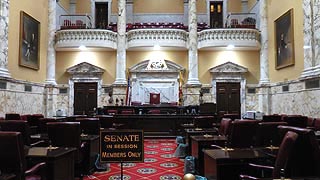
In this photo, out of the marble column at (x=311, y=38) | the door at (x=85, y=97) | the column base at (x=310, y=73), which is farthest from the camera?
the door at (x=85, y=97)

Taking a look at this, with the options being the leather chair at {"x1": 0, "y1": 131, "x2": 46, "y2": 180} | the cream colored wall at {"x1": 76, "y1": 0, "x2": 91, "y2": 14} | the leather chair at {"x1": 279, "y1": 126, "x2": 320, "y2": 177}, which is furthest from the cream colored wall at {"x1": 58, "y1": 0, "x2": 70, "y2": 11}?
the leather chair at {"x1": 279, "y1": 126, "x2": 320, "y2": 177}

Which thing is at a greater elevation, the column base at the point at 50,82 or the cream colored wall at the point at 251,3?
the cream colored wall at the point at 251,3

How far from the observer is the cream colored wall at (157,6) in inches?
687

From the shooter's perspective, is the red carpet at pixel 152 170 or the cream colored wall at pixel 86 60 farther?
the cream colored wall at pixel 86 60

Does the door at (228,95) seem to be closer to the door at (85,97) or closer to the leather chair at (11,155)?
the door at (85,97)

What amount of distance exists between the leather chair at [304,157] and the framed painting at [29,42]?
11524 mm

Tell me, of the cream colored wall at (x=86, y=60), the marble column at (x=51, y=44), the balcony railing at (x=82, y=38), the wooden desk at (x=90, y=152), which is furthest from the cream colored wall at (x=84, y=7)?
the wooden desk at (x=90, y=152)

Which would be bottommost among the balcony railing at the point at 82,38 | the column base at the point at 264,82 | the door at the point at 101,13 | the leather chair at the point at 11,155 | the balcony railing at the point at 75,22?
the leather chair at the point at 11,155

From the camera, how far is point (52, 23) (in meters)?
14.6

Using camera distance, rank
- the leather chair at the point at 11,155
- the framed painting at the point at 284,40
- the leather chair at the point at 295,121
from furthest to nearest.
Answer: the framed painting at the point at 284,40 → the leather chair at the point at 295,121 → the leather chair at the point at 11,155

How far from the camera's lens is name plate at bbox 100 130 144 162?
2637mm

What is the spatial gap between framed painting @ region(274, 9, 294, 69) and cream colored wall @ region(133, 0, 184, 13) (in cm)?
618

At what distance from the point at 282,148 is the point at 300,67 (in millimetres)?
9421

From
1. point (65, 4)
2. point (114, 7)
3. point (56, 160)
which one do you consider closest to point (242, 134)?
point (56, 160)
